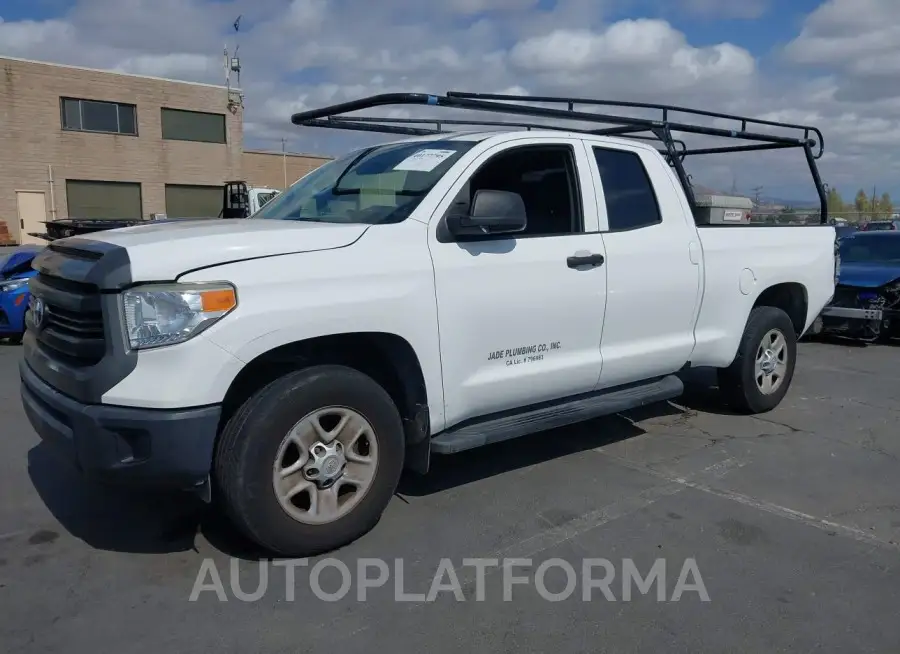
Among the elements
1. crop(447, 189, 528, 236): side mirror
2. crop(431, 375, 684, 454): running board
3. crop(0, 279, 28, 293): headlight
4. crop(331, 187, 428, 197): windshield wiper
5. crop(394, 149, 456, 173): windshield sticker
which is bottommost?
crop(431, 375, 684, 454): running board

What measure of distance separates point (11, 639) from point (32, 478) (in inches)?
73.6

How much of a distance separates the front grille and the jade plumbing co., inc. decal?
1.86 m

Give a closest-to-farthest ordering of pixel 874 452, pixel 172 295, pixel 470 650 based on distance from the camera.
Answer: pixel 470 650 < pixel 172 295 < pixel 874 452

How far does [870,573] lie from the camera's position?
350 cm

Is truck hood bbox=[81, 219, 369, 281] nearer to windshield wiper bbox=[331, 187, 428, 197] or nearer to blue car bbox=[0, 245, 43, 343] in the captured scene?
windshield wiper bbox=[331, 187, 428, 197]

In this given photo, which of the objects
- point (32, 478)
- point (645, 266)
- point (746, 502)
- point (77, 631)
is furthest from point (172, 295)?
point (746, 502)

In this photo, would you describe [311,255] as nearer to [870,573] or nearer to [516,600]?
[516,600]

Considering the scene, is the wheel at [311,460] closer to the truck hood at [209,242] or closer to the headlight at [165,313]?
the headlight at [165,313]

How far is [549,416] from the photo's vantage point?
14.4ft

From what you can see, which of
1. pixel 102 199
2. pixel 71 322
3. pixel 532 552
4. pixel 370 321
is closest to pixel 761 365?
pixel 532 552

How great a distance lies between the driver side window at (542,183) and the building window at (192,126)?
36.9m

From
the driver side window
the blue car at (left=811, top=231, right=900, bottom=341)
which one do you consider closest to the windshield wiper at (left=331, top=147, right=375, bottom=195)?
the driver side window

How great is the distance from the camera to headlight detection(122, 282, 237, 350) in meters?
3.08

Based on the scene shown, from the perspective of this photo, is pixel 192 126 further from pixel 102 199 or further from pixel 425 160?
pixel 425 160
